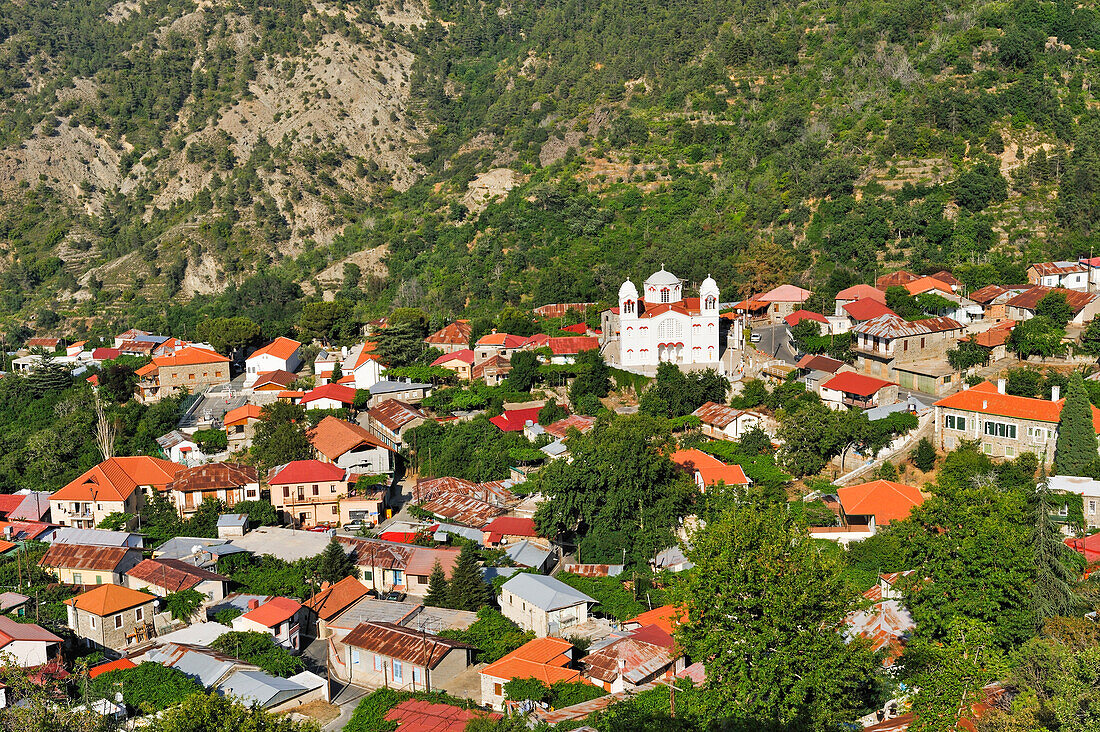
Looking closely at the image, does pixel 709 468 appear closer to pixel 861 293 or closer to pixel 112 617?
pixel 861 293

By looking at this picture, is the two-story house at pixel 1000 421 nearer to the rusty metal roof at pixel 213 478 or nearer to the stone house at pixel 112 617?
the rusty metal roof at pixel 213 478

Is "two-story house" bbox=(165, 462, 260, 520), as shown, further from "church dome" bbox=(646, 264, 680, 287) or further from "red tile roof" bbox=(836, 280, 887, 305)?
"red tile roof" bbox=(836, 280, 887, 305)

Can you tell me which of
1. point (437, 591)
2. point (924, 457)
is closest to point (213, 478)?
point (437, 591)

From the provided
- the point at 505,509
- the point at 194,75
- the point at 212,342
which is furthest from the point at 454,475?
the point at 194,75

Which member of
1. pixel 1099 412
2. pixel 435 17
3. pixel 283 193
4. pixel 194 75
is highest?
pixel 435 17

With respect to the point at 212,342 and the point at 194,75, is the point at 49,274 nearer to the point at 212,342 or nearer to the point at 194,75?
the point at 194,75
